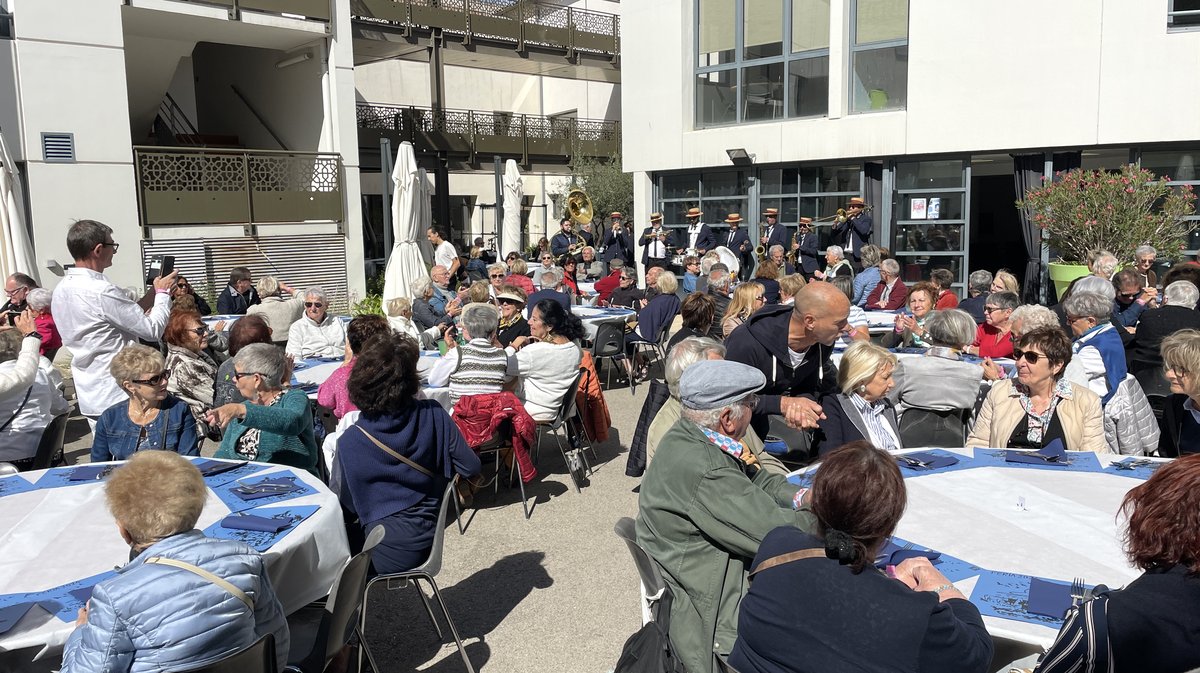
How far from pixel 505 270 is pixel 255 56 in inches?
419

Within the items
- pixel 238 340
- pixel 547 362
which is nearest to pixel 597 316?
pixel 547 362

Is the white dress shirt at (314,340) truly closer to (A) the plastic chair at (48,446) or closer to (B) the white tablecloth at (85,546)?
(A) the plastic chair at (48,446)

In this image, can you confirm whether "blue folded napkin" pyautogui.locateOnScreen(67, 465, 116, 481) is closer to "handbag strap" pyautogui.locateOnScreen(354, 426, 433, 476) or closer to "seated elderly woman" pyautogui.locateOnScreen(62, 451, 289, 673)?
"handbag strap" pyautogui.locateOnScreen(354, 426, 433, 476)

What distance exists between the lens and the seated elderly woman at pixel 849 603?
1.92 m

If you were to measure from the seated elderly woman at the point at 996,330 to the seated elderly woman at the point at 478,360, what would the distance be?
3737mm

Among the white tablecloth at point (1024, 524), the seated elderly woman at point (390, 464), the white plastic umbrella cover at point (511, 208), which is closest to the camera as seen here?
the white tablecloth at point (1024, 524)

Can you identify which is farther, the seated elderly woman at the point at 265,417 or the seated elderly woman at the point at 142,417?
the seated elderly woman at the point at 265,417

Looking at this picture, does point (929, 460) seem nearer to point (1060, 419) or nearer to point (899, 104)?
point (1060, 419)

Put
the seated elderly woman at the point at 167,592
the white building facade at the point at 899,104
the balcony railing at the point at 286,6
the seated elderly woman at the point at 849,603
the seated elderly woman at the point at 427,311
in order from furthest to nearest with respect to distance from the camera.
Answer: the balcony railing at the point at 286,6 < the white building facade at the point at 899,104 < the seated elderly woman at the point at 427,311 < the seated elderly woman at the point at 167,592 < the seated elderly woman at the point at 849,603

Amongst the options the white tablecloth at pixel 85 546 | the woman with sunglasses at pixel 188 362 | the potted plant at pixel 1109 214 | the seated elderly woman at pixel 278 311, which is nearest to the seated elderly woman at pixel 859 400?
the white tablecloth at pixel 85 546

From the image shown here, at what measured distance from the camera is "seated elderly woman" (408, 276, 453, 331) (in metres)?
8.95

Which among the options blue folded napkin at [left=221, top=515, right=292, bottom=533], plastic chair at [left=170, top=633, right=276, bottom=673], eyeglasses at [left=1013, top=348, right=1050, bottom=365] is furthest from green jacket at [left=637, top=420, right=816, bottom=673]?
eyeglasses at [left=1013, top=348, right=1050, bottom=365]

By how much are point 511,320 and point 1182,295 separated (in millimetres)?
5237

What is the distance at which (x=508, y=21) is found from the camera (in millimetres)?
24219
